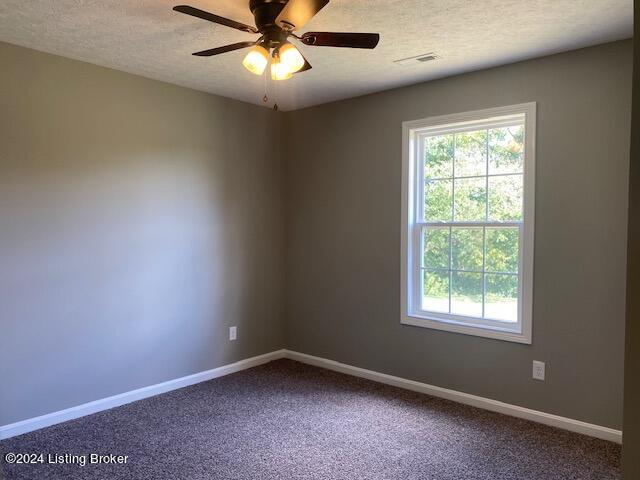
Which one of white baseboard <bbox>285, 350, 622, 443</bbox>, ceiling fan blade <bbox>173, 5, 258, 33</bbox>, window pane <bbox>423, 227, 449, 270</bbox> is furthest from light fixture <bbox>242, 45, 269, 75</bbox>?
white baseboard <bbox>285, 350, 622, 443</bbox>

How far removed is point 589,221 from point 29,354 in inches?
142

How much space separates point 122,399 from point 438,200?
Result: 2.80 metres

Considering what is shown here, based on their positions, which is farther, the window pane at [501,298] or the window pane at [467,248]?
the window pane at [467,248]

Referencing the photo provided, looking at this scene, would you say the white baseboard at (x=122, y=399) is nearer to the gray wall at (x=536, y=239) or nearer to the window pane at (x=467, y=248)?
the gray wall at (x=536, y=239)

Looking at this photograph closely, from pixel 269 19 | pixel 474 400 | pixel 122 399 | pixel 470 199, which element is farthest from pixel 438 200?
pixel 122 399

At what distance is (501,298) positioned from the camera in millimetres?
3379

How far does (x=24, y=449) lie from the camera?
9.04 feet

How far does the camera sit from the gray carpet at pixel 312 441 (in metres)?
2.54

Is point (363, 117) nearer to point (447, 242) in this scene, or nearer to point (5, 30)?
point (447, 242)

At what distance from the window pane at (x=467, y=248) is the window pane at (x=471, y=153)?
0.43 metres

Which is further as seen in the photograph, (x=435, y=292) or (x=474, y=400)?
(x=435, y=292)

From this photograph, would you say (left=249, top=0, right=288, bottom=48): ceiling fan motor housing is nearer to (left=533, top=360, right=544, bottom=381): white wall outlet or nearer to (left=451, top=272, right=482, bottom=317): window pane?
(left=451, top=272, right=482, bottom=317): window pane

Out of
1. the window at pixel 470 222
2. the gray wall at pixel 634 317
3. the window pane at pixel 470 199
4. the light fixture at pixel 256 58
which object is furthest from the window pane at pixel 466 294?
the gray wall at pixel 634 317

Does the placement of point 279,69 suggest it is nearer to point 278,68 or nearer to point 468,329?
point 278,68
